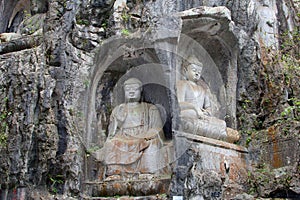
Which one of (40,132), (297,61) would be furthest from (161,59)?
(297,61)

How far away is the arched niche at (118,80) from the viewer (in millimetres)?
9281

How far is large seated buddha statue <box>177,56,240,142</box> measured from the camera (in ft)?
27.8

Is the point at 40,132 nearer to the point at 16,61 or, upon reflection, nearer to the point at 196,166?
the point at 16,61

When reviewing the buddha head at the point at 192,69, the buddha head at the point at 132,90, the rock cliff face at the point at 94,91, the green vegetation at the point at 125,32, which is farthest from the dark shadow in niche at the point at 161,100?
the green vegetation at the point at 125,32

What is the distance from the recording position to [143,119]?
930cm

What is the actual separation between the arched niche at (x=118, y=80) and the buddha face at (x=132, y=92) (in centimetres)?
28

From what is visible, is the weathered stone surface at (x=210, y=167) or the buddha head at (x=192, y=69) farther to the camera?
the buddha head at (x=192, y=69)

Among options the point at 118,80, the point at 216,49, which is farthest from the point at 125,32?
the point at 216,49

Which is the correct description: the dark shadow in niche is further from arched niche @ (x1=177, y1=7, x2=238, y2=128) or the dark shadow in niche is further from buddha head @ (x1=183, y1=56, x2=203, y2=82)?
arched niche @ (x1=177, y1=7, x2=238, y2=128)

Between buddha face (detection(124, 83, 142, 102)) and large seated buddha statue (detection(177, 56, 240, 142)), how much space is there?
85 centimetres

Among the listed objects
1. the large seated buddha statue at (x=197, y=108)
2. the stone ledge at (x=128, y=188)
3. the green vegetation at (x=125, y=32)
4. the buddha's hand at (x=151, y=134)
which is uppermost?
the green vegetation at (x=125, y=32)

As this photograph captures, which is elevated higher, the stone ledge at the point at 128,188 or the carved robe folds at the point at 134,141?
the carved robe folds at the point at 134,141

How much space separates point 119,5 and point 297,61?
11.9 ft

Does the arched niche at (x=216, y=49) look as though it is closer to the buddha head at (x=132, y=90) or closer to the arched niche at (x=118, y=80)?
the arched niche at (x=118, y=80)
